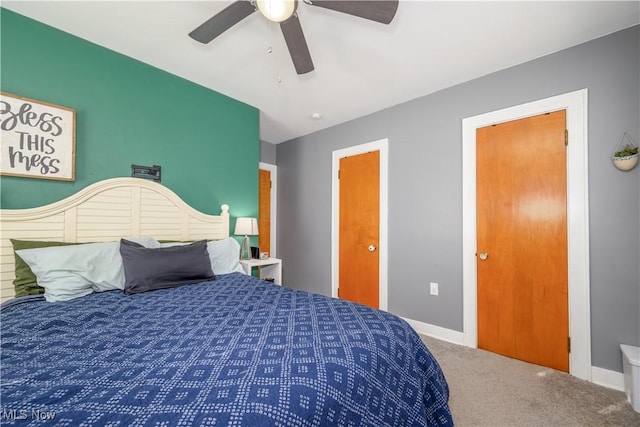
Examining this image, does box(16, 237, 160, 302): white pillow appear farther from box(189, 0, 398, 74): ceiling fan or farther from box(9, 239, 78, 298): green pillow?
box(189, 0, 398, 74): ceiling fan

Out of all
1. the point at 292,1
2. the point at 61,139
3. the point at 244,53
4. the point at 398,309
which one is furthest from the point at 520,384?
the point at 61,139

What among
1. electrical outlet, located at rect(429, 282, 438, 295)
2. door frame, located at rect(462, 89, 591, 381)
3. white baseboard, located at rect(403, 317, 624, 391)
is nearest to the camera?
white baseboard, located at rect(403, 317, 624, 391)

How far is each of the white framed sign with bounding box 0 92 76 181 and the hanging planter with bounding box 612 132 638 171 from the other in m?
3.99

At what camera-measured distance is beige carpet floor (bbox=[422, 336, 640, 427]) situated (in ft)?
5.17

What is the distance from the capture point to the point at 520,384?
193 centimetres

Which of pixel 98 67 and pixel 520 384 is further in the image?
pixel 98 67

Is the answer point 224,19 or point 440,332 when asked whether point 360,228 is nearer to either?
point 440,332

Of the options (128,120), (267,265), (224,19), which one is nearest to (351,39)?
(224,19)

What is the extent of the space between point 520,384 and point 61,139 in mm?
3861

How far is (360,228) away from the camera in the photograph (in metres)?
3.43

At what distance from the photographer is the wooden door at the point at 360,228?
10.8 ft

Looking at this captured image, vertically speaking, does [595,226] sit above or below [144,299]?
above

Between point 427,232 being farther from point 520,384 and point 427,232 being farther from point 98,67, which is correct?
point 98,67

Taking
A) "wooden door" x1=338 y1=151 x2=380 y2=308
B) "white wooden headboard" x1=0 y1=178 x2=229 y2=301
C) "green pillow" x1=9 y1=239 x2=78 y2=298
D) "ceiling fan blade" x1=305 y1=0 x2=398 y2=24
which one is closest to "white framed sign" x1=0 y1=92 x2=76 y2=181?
"white wooden headboard" x1=0 y1=178 x2=229 y2=301
